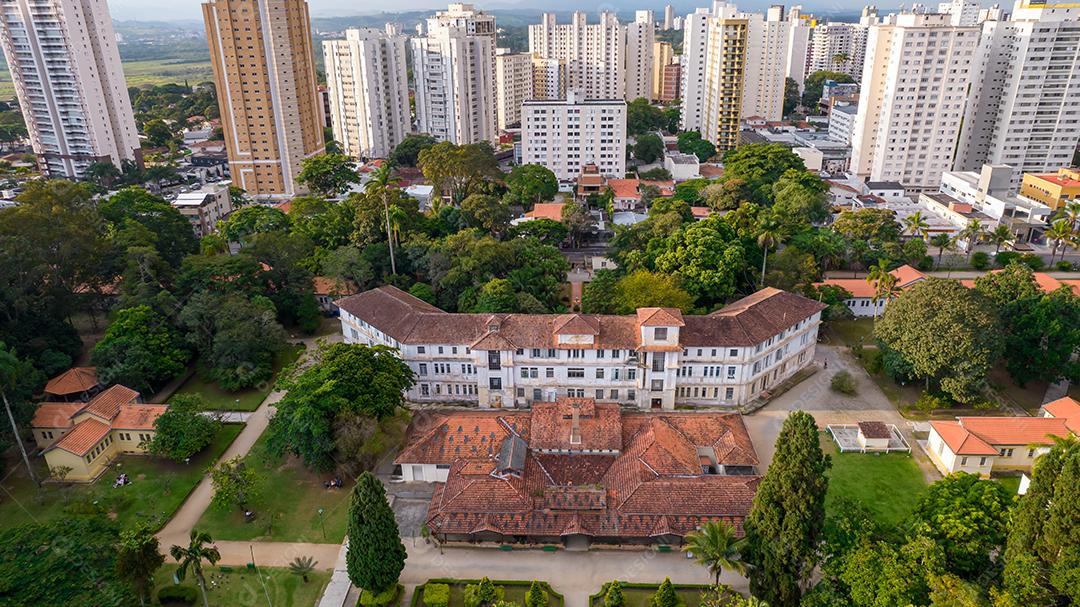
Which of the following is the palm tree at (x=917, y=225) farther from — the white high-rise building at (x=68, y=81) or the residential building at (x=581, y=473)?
the white high-rise building at (x=68, y=81)

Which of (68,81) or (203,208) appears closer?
(203,208)

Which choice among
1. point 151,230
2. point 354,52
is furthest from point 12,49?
point 151,230

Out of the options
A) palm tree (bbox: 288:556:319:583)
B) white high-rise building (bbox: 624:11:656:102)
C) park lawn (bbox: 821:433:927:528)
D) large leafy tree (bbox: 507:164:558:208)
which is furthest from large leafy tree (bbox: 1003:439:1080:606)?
white high-rise building (bbox: 624:11:656:102)

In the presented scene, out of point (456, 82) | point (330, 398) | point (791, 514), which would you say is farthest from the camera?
point (456, 82)

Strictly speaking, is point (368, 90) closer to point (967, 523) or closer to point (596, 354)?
point (596, 354)

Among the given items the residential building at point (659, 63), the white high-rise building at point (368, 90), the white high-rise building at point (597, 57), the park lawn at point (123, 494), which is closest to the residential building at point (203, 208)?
the white high-rise building at point (368, 90)

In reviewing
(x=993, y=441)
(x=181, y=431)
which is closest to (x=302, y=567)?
(x=181, y=431)
